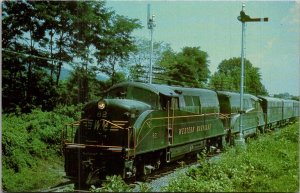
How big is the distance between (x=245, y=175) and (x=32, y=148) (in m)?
7.27

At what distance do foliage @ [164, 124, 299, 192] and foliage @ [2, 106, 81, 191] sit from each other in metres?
4.74

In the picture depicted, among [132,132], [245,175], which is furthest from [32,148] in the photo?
[245,175]

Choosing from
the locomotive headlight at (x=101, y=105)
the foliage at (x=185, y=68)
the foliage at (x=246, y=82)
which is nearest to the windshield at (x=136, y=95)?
the locomotive headlight at (x=101, y=105)

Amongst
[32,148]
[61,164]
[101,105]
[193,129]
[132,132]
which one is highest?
[101,105]

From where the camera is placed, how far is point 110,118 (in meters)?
11.2

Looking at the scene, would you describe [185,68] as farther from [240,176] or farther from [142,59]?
[240,176]

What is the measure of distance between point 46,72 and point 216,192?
9.32m

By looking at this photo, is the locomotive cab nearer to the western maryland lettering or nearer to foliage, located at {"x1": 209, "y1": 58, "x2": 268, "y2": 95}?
the western maryland lettering

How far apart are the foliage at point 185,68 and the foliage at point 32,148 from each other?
16.1 metres

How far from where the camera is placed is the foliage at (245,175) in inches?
365

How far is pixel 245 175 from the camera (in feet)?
34.5

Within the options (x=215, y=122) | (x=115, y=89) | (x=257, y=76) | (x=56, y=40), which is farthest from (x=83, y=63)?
(x=257, y=76)

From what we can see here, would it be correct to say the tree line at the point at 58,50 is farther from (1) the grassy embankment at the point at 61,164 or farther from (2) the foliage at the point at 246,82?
(2) the foliage at the point at 246,82

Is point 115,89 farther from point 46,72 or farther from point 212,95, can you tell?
point 212,95
